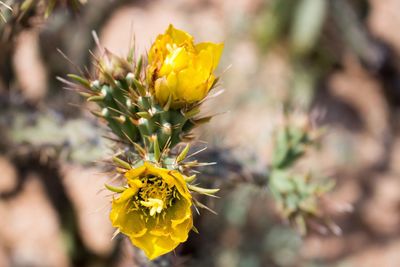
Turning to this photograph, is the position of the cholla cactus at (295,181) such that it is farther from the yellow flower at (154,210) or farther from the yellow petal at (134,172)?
the yellow petal at (134,172)

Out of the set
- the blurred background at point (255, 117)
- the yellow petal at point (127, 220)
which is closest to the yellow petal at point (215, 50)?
the yellow petal at point (127, 220)

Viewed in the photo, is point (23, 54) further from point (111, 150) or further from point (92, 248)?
point (111, 150)

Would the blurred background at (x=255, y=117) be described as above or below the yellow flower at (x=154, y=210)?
below

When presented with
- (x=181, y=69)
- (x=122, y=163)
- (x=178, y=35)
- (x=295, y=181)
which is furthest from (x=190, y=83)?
(x=295, y=181)

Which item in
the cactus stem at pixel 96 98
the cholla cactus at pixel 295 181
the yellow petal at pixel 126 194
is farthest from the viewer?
the cholla cactus at pixel 295 181

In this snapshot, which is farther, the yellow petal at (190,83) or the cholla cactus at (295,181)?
the cholla cactus at (295,181)

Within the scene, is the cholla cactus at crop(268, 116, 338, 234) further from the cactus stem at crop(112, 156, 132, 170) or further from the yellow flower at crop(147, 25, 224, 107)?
the cactus stem at crop(112, 156, 132, 170)

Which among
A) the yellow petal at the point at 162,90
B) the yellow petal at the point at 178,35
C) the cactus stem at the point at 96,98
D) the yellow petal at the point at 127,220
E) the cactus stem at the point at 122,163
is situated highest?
the yellow petal at the point at 178,35
